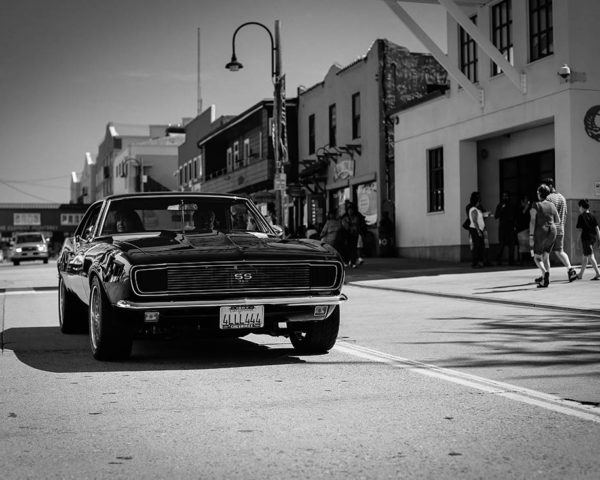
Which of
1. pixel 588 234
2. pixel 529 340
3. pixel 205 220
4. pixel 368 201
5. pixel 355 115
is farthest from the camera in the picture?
pixel 355 115

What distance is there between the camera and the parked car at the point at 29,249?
50594 mm

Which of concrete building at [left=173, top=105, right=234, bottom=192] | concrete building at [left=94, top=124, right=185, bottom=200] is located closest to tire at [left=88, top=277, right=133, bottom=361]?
concrete building at [left=173, top=105, right=234, bottom=192]

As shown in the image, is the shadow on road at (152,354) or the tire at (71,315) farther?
the tire at (71,315)

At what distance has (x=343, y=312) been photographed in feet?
43.7

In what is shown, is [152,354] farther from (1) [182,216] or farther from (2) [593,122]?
(2) [593,122]

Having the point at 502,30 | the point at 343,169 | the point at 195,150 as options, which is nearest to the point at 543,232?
the point at 502,30

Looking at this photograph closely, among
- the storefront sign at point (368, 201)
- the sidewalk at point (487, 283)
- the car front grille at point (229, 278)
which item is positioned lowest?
the sidewalk at point (487, 283)

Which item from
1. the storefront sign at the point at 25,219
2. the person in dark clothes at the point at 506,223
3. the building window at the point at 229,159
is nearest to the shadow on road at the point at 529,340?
the person in dark clothes at the point at 506,223

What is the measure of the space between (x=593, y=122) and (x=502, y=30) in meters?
4.26

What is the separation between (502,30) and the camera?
24.1 metres

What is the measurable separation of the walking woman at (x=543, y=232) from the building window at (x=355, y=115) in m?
18.5

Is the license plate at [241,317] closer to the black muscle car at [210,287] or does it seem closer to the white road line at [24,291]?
the black muscle car at [210,287]

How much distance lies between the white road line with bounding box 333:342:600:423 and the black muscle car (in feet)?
1.71

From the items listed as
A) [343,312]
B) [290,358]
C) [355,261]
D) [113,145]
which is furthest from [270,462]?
[113,145]
